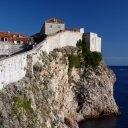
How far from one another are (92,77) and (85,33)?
9852mm

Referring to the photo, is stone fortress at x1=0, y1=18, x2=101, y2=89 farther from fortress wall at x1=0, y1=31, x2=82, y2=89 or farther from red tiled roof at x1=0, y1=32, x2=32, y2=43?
red tiled roof at x1=0, y1=32, x2=32, y2=43

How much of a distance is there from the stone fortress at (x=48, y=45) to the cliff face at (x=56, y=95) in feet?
2.76

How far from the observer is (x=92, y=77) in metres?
78.2

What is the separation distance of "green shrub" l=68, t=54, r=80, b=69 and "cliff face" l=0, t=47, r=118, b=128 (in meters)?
0.86

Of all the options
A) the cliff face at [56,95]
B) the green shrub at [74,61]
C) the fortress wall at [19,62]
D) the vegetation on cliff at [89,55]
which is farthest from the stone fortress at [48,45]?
the green shrub at [74,61]

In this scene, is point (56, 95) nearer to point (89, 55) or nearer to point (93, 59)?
point (89, 55)

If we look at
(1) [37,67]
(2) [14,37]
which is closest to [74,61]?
(2) [14,37]

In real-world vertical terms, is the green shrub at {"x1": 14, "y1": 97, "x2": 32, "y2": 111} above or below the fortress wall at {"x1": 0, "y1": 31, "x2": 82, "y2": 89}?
below

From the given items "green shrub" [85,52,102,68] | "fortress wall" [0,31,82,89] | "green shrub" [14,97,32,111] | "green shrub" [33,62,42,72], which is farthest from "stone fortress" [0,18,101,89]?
"green shrub" [14,97,32,111]

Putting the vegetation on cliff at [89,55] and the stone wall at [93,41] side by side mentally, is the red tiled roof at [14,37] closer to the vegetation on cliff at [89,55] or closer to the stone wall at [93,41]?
the vegetation on cliff at [89,55]

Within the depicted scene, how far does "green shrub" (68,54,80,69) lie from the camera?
236 ft

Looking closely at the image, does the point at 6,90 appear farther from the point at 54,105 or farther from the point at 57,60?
the point at 57,60

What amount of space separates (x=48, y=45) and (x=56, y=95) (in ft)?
29.2

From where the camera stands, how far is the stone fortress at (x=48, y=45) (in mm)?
42094
